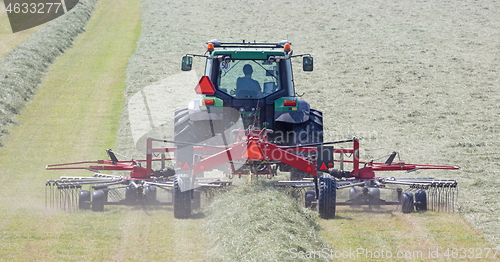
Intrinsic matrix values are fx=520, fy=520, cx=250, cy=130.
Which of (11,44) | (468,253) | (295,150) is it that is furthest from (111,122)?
(468,253)

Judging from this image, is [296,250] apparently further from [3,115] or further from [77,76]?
[77,76]

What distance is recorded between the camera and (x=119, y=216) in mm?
6668

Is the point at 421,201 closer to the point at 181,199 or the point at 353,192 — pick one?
the point at 353,192

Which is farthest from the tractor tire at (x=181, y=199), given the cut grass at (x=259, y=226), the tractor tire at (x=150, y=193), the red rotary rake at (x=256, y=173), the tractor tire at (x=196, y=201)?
the tractor tire at (x=150, y=193)

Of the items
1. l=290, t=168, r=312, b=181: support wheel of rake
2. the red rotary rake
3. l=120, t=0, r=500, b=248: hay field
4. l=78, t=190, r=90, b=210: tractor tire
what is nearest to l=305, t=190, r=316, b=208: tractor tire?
the red rotary rake

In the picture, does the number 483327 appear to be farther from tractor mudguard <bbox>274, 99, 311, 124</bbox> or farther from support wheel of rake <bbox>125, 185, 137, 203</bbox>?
support wheel of rake <bbox>125, 185, 137, 203</bbox>

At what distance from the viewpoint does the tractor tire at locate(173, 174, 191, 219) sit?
6359 millimetres

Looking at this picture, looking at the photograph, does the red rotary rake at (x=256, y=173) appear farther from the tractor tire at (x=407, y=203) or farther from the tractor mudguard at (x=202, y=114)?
the tractor mudguard at (x=202, y=114)

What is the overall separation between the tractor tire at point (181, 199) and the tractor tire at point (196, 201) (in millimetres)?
468

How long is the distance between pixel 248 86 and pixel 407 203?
2.79m

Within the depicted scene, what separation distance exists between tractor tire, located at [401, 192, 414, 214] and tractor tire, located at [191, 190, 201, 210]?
266 centimetres

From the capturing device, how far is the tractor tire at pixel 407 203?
22.0 ft

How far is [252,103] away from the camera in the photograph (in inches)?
300

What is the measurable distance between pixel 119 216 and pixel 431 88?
34.8 feet
